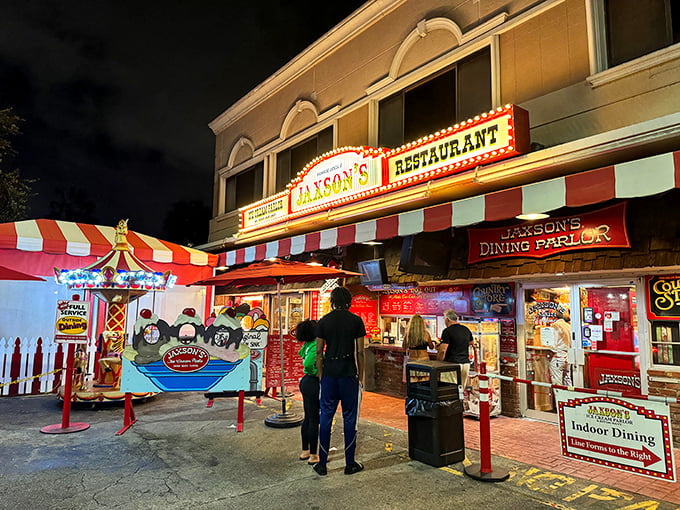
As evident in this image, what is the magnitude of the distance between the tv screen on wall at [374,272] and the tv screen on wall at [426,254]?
3.54 ft

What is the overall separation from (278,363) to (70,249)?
6.31 meters

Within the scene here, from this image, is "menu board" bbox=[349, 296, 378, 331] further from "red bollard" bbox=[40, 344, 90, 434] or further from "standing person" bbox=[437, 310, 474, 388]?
"red bollard" bbox=[40, 344, 90, 434]

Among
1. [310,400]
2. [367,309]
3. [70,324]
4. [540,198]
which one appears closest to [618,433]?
[540,198]

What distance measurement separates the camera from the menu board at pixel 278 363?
29.2 feet

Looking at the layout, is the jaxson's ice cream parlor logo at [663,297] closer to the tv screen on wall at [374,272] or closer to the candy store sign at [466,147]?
the candy store sign at [466,147]

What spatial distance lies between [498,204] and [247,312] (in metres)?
5.69

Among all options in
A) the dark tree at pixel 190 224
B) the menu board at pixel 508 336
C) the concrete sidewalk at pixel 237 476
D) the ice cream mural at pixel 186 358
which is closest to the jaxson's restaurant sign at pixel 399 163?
the menu board at pixel 508 336

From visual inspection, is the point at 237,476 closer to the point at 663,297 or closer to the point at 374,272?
the point at 374,272

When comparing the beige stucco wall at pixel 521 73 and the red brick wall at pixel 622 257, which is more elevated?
the beige stucco wall at pixel 521 73

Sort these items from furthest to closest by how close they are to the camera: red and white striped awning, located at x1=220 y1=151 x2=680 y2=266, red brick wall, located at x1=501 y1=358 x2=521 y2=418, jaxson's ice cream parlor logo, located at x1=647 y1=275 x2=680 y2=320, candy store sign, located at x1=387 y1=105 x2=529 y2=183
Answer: red brick wall, located at x1=501 y1=358 x2=521 y2=418, candy store sign, located at x1=387 y1=105 x2=529 y2=183, jaxson's ice cream parlor logo, located at x1=647 y1=275 x2=680 y2=320, red and white striped awning, located at x1=220 y1=151 x2=680 y2=266

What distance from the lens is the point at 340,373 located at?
16.5 ft

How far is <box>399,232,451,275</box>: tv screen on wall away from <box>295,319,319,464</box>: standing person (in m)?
3.26

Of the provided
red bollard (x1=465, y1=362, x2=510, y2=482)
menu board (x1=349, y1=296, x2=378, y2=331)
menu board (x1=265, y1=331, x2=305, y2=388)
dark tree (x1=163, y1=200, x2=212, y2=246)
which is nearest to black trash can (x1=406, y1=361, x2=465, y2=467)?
red bollard (x1=465, y1=362, x2=510, y2=482)

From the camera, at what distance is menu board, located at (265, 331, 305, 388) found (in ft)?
29.2
